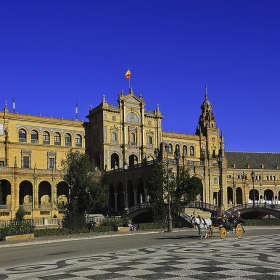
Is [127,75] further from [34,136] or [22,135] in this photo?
[22,135]

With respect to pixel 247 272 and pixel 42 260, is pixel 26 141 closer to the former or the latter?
pixel 42 260

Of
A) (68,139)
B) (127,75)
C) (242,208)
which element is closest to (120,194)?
(68,139)

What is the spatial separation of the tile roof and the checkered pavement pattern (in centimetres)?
8992

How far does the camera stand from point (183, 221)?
1930 inches

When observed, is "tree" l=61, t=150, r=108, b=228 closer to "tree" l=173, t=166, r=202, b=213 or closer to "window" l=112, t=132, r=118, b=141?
"tree" l=173, t=166, r=202, b=213

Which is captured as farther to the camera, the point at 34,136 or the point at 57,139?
the point at 57,139

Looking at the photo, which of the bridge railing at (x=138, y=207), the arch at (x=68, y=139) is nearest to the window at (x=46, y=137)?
the arch at (x=68, y=139)

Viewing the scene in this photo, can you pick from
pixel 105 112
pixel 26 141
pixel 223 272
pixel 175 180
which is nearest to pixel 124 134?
pixel 105 112

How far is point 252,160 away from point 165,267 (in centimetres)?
10108

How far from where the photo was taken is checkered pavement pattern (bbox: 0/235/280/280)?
14372 millimetres

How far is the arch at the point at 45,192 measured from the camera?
75625mm

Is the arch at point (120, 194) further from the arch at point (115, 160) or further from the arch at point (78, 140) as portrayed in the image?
the arch at point (78, 140)

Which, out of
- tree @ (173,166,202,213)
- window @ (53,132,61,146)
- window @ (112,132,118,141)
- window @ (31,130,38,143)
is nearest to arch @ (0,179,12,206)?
window @ (31,130,38,143)

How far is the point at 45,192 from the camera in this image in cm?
7638
